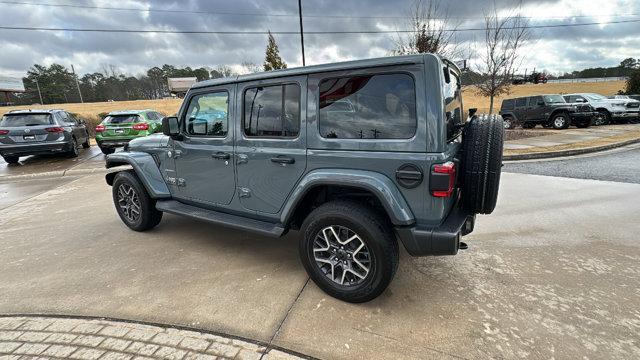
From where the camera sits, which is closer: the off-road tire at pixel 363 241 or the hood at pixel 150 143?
the off-road tire at pixel 363 241

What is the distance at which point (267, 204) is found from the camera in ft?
10.2

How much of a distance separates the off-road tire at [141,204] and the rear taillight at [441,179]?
137 inches

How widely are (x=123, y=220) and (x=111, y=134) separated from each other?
777 centimetres

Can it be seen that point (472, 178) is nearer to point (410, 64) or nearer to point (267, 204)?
point (410, 64)

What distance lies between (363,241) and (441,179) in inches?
29.5

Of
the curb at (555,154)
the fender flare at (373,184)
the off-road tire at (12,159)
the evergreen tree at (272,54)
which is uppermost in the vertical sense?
the evergreen tree at (272,54)

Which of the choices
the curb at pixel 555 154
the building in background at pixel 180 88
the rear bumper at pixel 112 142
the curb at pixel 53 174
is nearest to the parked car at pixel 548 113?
the curb at pixel 555 154

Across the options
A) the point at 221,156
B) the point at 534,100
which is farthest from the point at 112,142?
the point at 534,100

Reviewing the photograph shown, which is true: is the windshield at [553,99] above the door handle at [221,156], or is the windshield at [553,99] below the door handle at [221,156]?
above

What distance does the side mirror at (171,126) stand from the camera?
356 cm

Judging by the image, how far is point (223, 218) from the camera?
→ 11.1ft

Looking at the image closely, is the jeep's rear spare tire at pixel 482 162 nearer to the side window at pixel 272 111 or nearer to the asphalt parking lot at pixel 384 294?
the asphalt parking lot at pixel 384 294

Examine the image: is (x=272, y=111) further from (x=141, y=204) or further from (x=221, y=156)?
(x=141, y=204)

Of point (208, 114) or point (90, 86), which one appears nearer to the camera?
point (208, 114)
